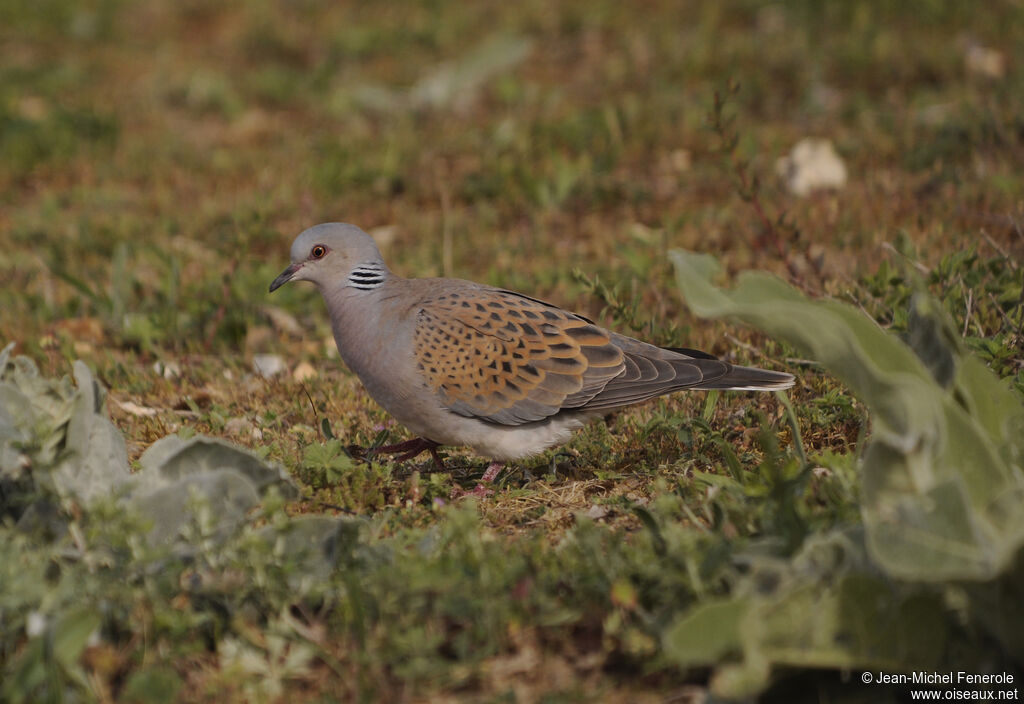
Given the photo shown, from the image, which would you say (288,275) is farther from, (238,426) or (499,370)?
(499,370)

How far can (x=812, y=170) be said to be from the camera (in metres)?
7.01

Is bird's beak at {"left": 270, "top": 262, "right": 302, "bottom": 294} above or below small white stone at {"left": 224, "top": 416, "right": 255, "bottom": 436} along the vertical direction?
above

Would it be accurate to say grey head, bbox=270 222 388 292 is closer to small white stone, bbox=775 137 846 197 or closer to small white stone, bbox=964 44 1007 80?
small white stone, bbox=775 137 846 197

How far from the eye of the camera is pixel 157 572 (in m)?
2.94

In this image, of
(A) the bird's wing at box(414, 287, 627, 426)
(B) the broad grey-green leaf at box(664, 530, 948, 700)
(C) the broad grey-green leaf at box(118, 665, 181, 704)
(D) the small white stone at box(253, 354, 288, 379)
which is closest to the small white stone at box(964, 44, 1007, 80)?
(A) the bird's wing at box(414, 287, 627, 426)

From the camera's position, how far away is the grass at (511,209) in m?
3.84

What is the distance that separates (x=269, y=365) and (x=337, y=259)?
3.18ft

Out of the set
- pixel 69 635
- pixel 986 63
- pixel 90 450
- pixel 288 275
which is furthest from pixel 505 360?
pixel 986 63

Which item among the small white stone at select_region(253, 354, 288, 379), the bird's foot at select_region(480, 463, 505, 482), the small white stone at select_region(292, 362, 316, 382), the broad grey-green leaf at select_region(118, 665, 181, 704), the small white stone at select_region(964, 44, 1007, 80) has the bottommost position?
the bird's foot at select_region(480, 463, 505, 482)

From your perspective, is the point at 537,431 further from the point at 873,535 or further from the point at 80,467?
the point at 873,535

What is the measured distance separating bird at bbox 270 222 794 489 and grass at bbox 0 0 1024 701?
18 centimetres

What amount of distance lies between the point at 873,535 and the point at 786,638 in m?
0.29

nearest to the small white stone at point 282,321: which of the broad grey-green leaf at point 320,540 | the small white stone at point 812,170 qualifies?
the broad grey-green leaf at point 320,540

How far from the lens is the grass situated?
3836mm
